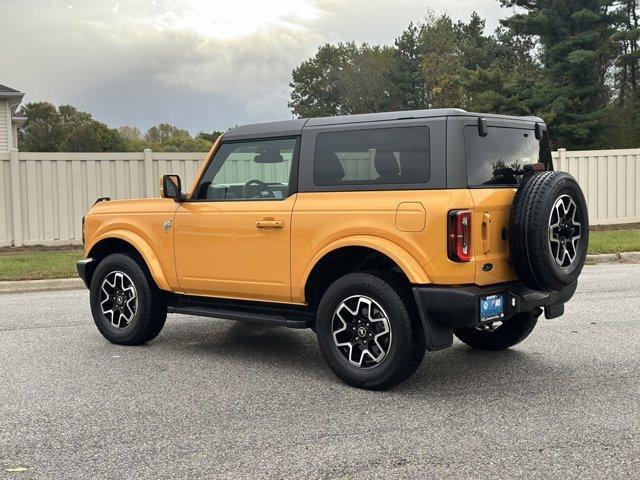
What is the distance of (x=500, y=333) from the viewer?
645 centimetres

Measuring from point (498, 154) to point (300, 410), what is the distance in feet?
7.73

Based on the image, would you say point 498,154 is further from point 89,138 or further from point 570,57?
point 89,138

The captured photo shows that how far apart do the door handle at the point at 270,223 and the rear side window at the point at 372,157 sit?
430 mm

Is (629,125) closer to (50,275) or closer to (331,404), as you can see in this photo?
(50,275)

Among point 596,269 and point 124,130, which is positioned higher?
point 124,130

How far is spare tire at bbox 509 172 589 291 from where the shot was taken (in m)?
5.03

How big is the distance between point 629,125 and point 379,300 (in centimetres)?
3737

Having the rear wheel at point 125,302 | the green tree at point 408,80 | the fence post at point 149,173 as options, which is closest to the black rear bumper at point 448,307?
the rear wheel at point 125,302

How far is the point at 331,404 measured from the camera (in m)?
5.02

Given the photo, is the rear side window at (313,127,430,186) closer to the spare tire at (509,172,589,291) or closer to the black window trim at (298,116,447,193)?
the black window trim at (298,116,447,193)

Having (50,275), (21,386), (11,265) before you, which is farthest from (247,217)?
(11,265)

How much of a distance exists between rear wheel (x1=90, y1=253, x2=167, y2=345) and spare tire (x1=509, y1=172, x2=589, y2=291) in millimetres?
3327

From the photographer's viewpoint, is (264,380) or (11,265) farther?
(11,265)

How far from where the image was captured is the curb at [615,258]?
527 inches
